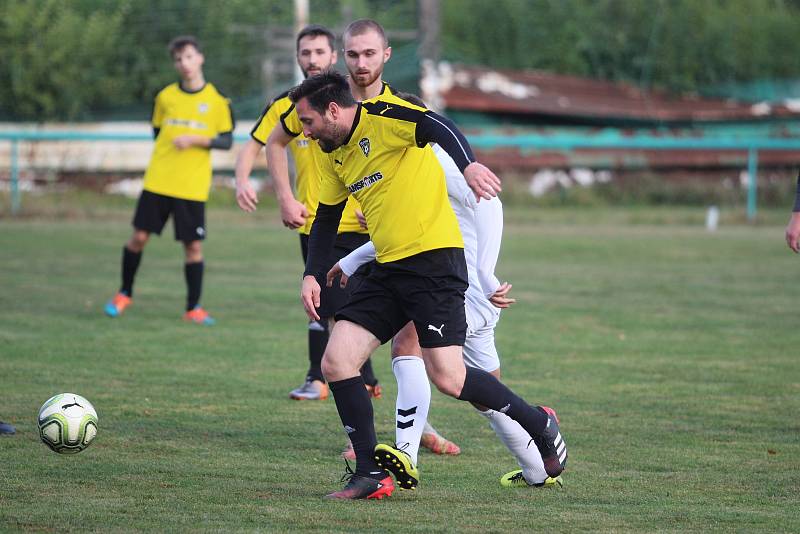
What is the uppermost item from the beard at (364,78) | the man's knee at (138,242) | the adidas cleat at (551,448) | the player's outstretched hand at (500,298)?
the beard at (364,78)

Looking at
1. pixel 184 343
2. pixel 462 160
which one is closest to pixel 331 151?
pixel 462 160

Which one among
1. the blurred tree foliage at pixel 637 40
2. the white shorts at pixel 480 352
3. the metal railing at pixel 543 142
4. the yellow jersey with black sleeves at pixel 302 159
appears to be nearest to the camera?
the white shorts at pixel 480 352

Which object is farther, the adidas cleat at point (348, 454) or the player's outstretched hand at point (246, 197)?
the player's outstretched hand at point (246, 197)

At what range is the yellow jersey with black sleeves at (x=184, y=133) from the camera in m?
10.8

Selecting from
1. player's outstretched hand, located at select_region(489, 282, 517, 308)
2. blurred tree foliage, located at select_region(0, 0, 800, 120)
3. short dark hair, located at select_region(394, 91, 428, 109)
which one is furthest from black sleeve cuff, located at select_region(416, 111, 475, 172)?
blurred tree foliage, located at select_region(0, 0, 800, 120)

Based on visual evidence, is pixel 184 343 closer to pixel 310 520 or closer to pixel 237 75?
pixel 310 520

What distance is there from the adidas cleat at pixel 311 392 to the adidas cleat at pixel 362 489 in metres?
2.27

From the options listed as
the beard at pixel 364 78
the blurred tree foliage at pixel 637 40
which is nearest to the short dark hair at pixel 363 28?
the beard at pixel 364 78

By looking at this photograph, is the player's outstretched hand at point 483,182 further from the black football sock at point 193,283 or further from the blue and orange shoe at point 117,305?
the blue and orange shoe at point 117,305

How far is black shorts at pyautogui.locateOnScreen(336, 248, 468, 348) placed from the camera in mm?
4918

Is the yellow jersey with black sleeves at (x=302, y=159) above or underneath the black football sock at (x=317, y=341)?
above

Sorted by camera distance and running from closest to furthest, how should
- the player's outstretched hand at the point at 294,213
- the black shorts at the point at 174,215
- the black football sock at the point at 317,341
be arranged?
the player's outstretched hand at the point at 294,213, the black football sock at the point at 317,341, the black shorts at the point at 174,215

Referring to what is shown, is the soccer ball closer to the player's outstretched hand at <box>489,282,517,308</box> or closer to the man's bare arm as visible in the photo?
the man's bare arm

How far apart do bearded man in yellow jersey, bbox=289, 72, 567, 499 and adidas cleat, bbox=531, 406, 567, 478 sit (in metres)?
0.04
